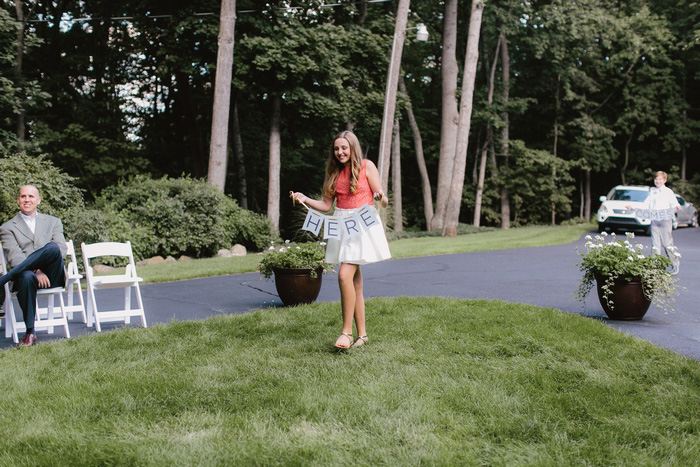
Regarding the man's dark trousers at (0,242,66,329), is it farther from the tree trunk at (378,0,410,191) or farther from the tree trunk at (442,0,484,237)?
the tree trunk at (442,0,484,237)

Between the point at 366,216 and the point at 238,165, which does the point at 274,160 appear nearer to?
the point at 238,165

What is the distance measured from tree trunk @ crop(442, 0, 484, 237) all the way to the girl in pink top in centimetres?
1895

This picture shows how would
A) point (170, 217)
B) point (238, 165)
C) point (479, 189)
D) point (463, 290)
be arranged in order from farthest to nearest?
point (479, 189)
point (238, 165)
point (170, 217)
point (463, 290)

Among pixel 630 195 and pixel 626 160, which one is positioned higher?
pixel 626 160

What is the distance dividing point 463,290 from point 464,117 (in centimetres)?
1581

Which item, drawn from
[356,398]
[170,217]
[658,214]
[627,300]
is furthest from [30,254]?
[658,214]

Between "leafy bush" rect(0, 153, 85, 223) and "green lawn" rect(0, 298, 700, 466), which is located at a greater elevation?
"leafy bush" rect(0, 153, 85, 223)

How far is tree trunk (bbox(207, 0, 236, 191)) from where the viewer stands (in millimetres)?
18391

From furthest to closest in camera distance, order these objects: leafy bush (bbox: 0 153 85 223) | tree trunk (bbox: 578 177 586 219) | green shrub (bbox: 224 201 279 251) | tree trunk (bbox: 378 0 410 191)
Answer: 1. tree trunk (bbox: 578 177 586 219)
2. tree trunk (bbox: 378 0 410 191)
3. green shrub (bbox: 224 201 279 251)
4. leafy bush (bbox: 0 153 85 223)

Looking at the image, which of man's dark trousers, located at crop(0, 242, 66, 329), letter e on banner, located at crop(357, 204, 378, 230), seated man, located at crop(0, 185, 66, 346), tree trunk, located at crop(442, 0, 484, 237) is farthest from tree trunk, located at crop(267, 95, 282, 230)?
letter e on banner, located at crop(357, 204, 378, 230)

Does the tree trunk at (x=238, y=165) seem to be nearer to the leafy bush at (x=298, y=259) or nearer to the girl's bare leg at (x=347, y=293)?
the leafy bush at (x=298, y=259)

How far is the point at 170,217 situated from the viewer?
1620cm

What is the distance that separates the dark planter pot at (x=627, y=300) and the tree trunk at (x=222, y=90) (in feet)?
42.8

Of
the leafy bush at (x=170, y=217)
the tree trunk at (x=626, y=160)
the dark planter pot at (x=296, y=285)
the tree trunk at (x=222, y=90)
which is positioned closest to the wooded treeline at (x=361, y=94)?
the tree trunk at (x=626, y=160)
